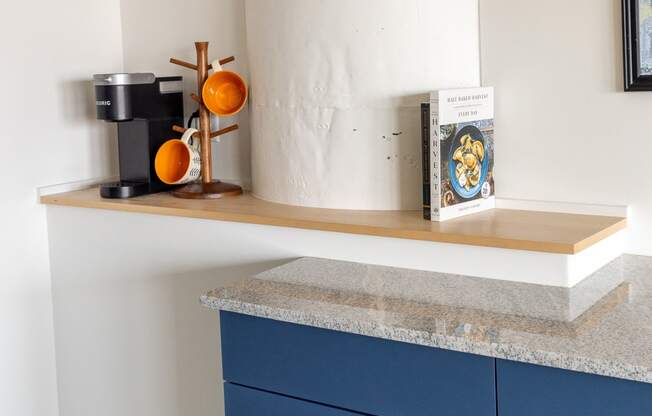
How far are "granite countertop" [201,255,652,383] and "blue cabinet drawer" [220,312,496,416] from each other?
0.12 feet

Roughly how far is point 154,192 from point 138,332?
358mm

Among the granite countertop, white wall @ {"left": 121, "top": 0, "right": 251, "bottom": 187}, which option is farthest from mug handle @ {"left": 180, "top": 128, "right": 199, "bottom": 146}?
the granite countertop

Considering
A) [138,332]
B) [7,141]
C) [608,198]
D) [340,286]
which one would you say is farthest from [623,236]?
[7,141]

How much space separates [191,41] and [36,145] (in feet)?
1.59

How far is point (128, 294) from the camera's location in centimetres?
223

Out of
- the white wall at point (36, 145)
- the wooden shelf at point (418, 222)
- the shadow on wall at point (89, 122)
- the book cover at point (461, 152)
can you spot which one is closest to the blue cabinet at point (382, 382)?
the wooden shelf at point (418, 222)

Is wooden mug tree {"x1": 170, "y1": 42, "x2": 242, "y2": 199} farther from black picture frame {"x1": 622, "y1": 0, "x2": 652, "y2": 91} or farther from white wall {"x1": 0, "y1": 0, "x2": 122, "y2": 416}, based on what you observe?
black picture frame {"x1": 622, "y1": 0, "x2": 652, "y2": 91}

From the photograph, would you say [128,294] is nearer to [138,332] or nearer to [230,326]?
[138,332]

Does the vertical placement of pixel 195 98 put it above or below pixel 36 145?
above

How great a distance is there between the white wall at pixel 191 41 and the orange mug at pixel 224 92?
0.07m

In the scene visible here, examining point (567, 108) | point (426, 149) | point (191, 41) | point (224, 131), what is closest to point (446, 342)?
point (426, 149)

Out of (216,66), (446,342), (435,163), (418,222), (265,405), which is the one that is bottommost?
(265,405)

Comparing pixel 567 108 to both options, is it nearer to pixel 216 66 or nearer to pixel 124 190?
pixel 216 66

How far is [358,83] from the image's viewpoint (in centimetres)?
194
